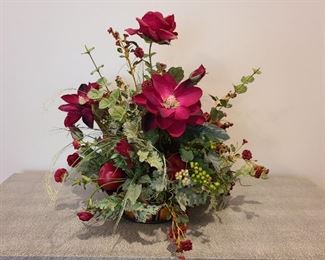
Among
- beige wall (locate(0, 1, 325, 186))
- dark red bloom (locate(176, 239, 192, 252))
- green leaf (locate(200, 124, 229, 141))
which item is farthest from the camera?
beige wall (locate(0, 1, 325, 186))

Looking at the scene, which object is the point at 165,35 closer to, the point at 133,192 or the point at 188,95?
the point at 188,95

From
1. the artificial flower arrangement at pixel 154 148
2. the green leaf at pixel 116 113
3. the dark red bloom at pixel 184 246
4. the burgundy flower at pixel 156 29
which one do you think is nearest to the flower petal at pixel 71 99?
the artificial flower arrangement at pixel 154 148

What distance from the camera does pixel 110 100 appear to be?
68 cm

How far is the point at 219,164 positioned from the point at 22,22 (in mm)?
716

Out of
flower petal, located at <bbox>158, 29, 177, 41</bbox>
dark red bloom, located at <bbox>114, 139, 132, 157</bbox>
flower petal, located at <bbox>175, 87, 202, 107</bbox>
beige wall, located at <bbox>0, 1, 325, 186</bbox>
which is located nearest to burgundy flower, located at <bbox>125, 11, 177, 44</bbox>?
flower petal, located at <bbox>158, 29, 177, 41</bbox>

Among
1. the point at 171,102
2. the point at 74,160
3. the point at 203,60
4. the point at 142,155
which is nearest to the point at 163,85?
the point at 171,102

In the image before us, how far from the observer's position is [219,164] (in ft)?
2.30

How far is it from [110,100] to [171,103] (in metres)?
0.13

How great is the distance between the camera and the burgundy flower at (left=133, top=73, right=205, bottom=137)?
0.63m

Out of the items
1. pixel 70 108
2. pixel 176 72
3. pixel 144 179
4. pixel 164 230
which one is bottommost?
pixel 164 230

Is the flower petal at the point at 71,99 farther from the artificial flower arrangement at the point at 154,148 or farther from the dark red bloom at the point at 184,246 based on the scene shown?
the dark red bloom at the point at 184,246

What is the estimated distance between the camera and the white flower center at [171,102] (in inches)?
25.5

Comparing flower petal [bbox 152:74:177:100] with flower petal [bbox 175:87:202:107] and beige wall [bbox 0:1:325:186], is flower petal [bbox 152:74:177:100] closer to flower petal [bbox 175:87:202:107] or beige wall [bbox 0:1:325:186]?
flower petal [bbox 175:87:202:107]

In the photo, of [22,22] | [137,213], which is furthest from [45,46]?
[137,213]
